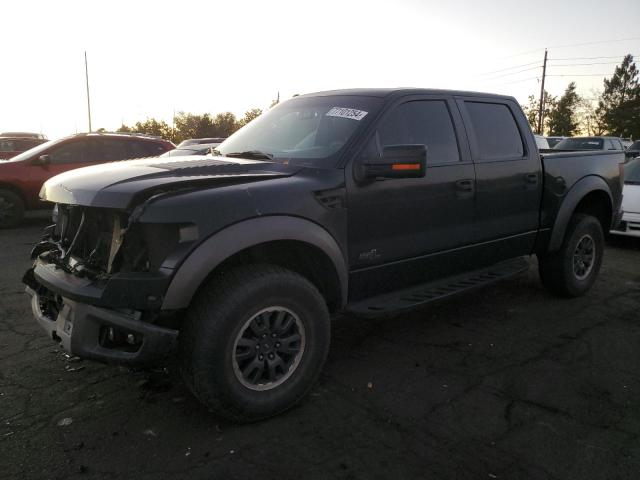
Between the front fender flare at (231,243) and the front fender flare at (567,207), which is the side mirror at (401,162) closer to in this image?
the front fender flare at (231,243)

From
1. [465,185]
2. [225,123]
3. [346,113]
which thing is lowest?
[465,185]

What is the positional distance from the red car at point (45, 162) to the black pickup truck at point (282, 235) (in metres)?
6.63

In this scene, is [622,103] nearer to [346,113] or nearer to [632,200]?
[632,200]

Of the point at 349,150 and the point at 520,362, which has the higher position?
the point at 349,150

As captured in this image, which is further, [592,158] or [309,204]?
[592,158]

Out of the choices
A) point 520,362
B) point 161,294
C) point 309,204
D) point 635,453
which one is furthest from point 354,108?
point 635,453

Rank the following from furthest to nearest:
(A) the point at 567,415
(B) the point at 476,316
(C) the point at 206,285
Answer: (B) the point at 476,316 → (A) the point at 567,415 → (C) the point at 206,285

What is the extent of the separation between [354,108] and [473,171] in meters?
1.11

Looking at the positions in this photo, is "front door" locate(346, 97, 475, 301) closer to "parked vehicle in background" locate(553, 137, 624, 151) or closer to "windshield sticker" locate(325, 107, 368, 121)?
"windshield sticker" locate(325, 107, 368, 121)

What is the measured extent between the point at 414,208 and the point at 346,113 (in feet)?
2.66

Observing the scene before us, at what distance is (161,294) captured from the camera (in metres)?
2.55

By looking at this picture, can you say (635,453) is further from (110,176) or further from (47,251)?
(47,251)

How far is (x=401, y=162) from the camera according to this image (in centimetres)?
312

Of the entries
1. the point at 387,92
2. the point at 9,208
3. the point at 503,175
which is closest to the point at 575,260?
the point at 503,175
